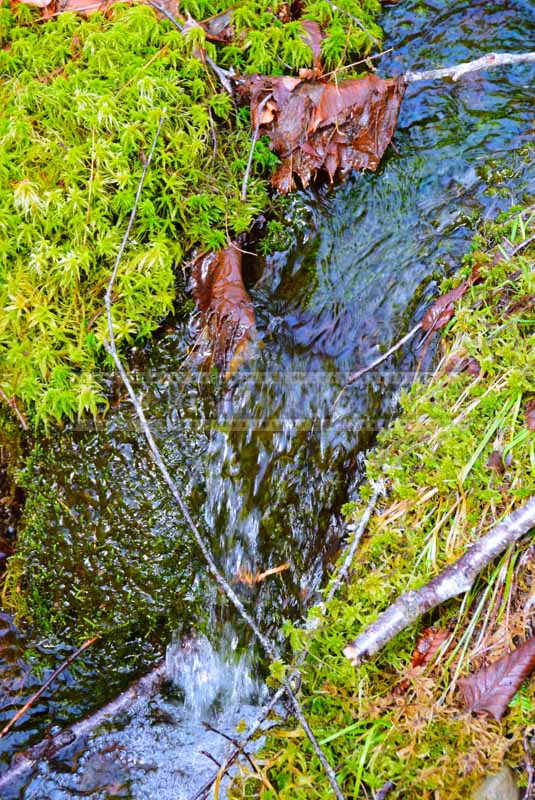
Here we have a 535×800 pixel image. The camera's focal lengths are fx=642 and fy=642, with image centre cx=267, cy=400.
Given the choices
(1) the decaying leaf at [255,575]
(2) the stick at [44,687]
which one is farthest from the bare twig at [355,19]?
(2) the stick at [44,687]

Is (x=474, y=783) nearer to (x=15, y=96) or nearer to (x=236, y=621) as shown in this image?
(x=236, y=621)

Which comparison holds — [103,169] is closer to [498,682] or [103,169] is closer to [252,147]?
[252,147]

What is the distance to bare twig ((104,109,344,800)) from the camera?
241 cm

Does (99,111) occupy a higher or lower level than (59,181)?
higher

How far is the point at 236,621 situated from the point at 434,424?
1506 millimetres

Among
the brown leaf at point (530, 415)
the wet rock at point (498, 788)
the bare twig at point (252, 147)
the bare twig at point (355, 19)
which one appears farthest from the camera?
the bare twig at point (355, 19)

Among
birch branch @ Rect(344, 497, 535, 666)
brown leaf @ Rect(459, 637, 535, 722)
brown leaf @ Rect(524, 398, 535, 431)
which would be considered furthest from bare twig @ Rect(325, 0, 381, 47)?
brown leaf @ Rect(459, 637, 535, 722)

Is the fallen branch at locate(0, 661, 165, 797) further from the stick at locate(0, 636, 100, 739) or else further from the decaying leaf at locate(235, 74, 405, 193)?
the decaying leaf at locate(235, 74, 405, 193)

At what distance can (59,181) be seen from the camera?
3.64m

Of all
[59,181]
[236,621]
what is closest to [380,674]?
[236,621]

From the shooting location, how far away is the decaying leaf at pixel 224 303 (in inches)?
139

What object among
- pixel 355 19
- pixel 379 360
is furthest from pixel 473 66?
pixel 379 360

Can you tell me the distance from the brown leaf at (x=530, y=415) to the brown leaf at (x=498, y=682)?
861 millimetres

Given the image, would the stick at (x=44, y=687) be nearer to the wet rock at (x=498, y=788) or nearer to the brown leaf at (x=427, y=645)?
the brown leaf at (x=427, y=645)
